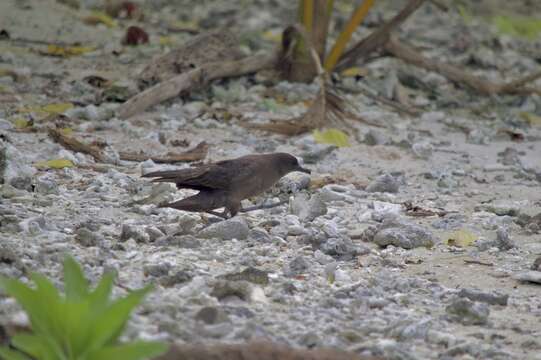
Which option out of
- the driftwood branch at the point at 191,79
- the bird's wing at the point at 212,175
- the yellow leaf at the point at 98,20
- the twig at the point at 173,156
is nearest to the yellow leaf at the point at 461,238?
the bird's wing at the point at 212,175

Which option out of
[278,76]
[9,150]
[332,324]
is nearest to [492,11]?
[278,76]

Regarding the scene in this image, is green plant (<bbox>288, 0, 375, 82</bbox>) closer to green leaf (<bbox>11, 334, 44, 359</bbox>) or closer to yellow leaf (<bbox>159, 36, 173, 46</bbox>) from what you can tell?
yellow leaf (<bbox>159, 36, 173, 46</bbox>)

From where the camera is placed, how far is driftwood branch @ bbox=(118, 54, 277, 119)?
6324 mm

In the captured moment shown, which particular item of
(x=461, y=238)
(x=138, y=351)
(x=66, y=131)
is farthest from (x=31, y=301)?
(x=66, y=131)

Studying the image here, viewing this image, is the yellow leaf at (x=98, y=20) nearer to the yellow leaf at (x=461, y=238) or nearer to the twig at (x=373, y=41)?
the twig at (x=373, y=41)

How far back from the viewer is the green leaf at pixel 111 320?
262 centimetres

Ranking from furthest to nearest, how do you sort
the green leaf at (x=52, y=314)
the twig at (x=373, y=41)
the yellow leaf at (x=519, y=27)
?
1. the yellow leaf at (x=519, y=27)
2. the twig at (x=373, y=41)
3. the green leaf at (x=52, y=314)

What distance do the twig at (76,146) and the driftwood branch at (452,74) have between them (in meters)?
2.89

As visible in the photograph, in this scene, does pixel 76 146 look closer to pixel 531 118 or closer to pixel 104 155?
pixel 104 155

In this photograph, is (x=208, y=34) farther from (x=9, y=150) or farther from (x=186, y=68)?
(x=9, y=150)

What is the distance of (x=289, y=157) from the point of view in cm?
459

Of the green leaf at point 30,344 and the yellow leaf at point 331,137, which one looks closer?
the green leaf at point 30,344

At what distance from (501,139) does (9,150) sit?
3556 mm

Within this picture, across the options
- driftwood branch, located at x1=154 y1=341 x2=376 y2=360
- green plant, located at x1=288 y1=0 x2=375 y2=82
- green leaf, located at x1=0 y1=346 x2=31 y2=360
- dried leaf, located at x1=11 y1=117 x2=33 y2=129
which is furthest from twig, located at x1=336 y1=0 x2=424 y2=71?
green leaf, located at x1=0 y1=346 x2=31 y2=360
